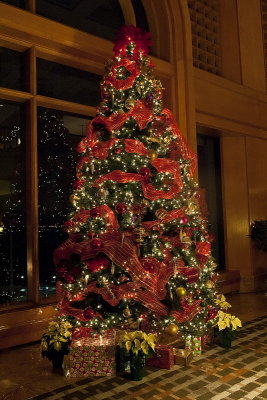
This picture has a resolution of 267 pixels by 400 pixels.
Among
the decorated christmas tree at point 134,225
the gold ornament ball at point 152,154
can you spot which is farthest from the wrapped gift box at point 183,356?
the gold ornament ball at point 152,154

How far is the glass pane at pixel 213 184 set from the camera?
7270 millimetres

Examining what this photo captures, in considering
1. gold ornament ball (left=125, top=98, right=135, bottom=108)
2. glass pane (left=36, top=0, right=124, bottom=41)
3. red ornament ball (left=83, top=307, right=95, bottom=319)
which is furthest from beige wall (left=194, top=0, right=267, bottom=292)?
red ornament ball (left=83, top=307, right=95, bottom=319)

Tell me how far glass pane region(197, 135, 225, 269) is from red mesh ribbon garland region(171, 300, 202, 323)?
3.77m

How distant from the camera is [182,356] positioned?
11.3 feet

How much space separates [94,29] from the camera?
18.4 feet

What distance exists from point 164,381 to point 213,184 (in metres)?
4.85

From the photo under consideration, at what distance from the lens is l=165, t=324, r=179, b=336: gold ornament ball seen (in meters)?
3.39

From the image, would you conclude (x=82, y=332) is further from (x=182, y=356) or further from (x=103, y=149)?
(x=103, y=149)

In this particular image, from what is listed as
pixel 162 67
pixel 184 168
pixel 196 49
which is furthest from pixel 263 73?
pixel 184 168

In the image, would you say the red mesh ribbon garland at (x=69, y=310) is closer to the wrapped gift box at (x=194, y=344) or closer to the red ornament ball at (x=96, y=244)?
the red ornament ball at (x=96, y=244)

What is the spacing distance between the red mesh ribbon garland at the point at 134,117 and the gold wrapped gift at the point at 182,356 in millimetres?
2119

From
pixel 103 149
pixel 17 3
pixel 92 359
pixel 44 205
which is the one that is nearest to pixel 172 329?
pixel 92 359

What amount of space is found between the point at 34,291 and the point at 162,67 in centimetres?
382

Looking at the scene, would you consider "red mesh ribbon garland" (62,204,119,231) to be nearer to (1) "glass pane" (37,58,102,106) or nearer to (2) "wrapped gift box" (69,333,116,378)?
(2) "wrapped gift box" (69,333,116,378)
